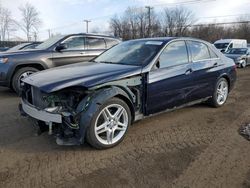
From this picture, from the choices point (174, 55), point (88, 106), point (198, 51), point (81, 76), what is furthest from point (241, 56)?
point (88, 106)

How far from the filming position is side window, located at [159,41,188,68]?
4.52 metres

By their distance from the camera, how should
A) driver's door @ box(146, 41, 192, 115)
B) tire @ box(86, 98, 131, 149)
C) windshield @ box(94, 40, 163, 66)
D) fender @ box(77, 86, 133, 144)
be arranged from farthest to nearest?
windshield @ box(94, 40, 163, 66) → driver's door @ box(146, 41, 192, 115) → tire @ box(86, 98, 131, 149) → fender @ box(77, 86, 133, 144)

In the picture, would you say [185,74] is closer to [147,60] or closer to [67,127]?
[147,60]

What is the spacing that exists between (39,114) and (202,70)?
3.20 meters

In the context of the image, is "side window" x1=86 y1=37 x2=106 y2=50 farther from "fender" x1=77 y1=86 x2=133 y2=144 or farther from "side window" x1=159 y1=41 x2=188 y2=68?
"fender" x1=77 y1=86 x2=133 y2=144

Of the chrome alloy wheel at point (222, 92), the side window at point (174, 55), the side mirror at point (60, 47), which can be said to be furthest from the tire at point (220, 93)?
the side mirror at point (60, 47)

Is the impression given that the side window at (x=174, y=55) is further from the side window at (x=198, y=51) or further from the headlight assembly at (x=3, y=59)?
the headlight assembly at (x=3, y=59)

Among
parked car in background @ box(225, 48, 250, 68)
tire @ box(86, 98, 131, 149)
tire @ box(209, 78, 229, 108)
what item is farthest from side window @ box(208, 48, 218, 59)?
parked car in background @ box(225, 48, 250, 68)

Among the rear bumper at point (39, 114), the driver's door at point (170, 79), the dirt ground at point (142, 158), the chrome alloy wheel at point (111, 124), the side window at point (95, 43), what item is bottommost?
the dirt ground at point (142, 158)

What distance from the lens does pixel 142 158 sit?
348 cm

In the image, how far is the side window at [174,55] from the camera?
4.52 metres

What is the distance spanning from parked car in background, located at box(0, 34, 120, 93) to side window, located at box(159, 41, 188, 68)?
12.4 ft

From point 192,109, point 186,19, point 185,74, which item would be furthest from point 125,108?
point 186,19

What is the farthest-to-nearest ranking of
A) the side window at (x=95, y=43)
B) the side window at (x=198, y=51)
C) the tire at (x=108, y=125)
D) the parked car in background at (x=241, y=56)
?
the parked car in background at (x=241, y=56) → the side window at (x=95, y=43) → the side window at (x=198, y=51) → the tire at (x=108, y=125)
